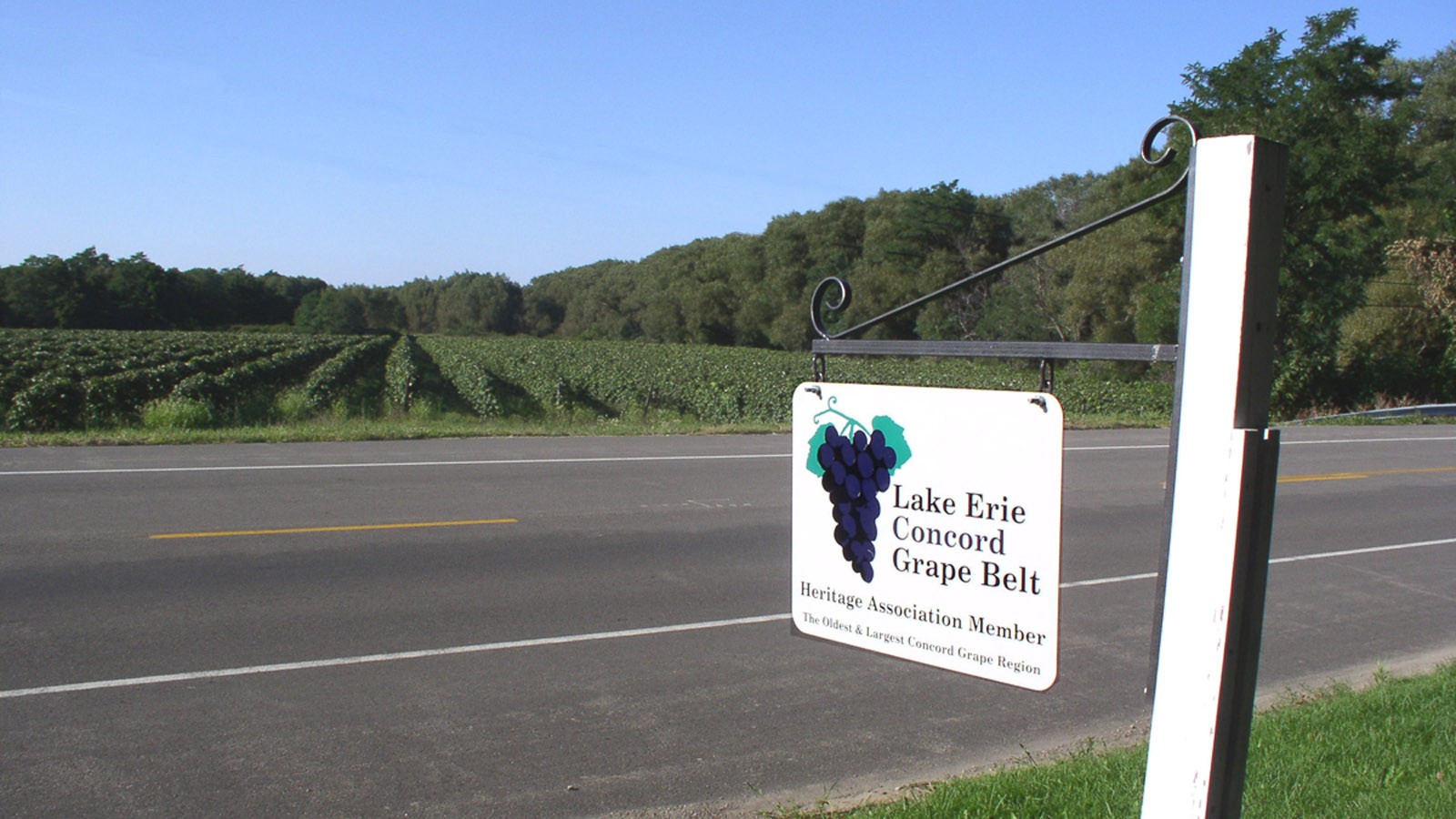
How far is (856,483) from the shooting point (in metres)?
2.86

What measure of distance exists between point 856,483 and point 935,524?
0.89 feet

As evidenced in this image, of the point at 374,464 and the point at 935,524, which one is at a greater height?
the point at 935,524

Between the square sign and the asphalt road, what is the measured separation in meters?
2.06

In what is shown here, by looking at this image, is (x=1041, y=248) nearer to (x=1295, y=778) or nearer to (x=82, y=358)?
(x=1295, y=778)

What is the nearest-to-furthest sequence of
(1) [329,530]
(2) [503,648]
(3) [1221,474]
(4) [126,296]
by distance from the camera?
(3) [1221,474] < (2) [503,648] < (1) [329,530] < (4) [126,296]

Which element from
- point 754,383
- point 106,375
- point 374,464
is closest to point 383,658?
point 374,464

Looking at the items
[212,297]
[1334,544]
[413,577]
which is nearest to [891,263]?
[1334,544]

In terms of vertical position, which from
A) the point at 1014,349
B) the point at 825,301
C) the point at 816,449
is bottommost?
the point at 816,449

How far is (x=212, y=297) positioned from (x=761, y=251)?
6151 cm

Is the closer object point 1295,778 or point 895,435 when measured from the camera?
point 895,435

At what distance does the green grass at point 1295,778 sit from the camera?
4148 millimetres

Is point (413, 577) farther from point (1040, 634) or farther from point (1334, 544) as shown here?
point (1334, 544)

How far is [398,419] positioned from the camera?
65.1ft

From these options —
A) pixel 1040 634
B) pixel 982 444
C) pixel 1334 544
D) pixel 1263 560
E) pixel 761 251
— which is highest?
pixel 761 251
